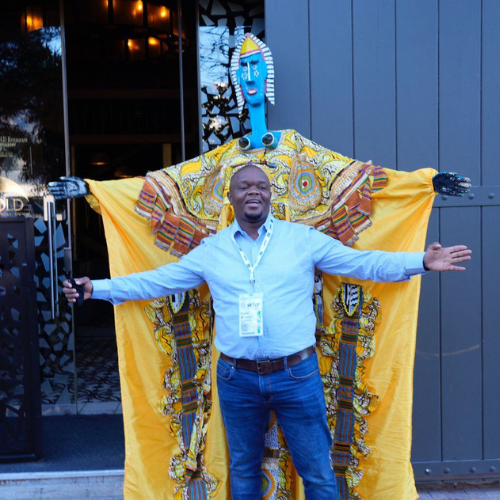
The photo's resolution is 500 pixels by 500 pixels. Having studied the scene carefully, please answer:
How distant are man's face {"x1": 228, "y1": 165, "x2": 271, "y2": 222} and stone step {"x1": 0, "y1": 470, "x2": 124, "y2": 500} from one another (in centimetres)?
186

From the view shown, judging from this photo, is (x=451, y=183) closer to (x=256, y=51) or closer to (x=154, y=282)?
(x=256, y=51)

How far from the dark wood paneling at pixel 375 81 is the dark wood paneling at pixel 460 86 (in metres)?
0.28

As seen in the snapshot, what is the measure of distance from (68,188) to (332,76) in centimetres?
154

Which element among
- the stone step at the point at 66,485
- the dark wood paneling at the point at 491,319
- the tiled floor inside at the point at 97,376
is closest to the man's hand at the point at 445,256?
the dark wood paneling at the point at 491,319

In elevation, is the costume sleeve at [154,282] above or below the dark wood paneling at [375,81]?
below

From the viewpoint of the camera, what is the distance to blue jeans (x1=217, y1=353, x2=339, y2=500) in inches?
92.1

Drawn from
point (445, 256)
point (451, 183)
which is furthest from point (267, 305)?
point (451, 183)

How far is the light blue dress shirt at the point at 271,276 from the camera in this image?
7.65 ft

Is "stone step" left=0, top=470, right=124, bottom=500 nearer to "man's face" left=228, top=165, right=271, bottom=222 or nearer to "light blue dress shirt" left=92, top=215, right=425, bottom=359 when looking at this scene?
"light blue dress shirt" left=92, top=215, right=425, bottom=359

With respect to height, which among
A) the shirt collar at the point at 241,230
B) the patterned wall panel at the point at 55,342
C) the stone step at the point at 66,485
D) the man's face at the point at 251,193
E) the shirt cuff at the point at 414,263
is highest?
the man's face at the point at 251,193

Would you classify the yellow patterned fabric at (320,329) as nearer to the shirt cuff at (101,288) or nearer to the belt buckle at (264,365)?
the shirt cuff at (101,288)

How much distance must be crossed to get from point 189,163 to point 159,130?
4.49 metres

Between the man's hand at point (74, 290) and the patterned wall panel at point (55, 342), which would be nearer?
the man's hand at point (74, 290)

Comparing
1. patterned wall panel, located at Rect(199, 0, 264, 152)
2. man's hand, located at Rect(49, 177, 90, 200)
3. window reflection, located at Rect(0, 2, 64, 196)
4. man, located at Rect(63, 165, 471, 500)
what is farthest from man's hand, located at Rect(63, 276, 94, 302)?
window reflection, located at Rect(0, 2, 64, 196)
